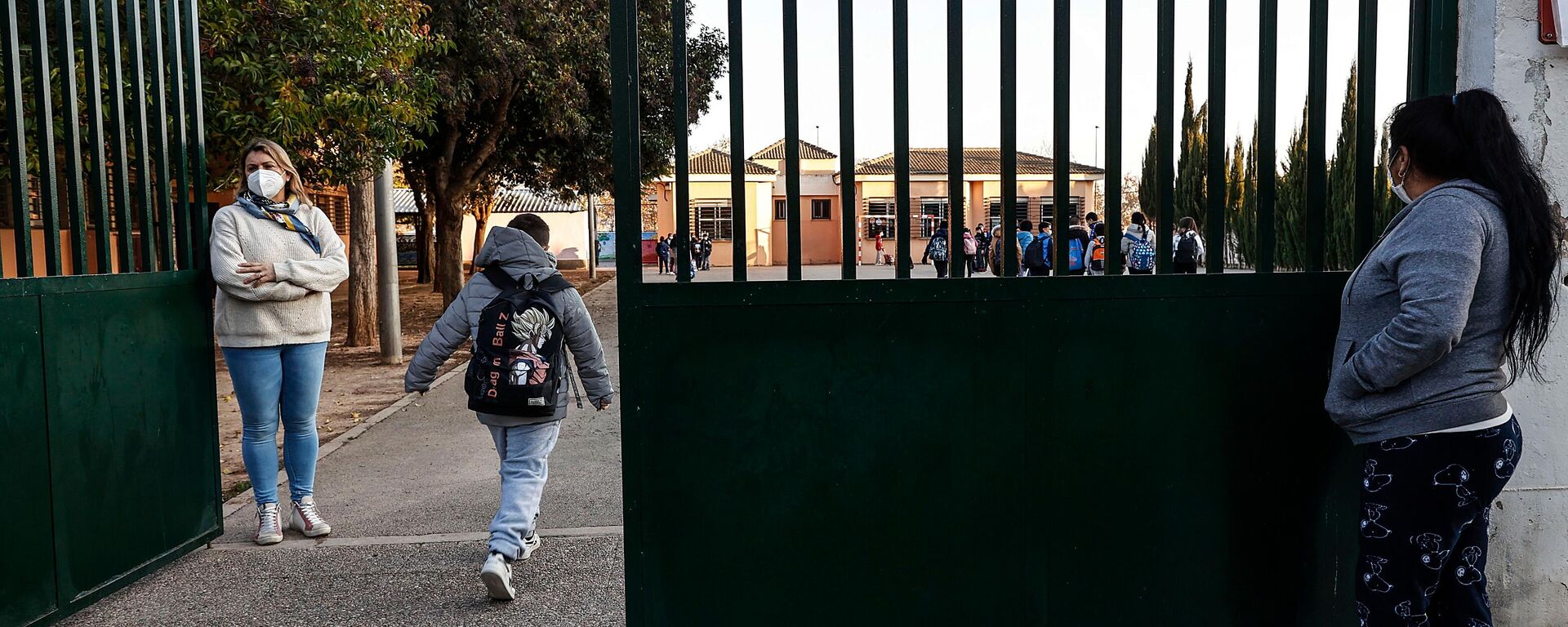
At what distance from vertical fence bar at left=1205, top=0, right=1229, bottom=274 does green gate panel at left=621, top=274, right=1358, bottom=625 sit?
5.7 inches

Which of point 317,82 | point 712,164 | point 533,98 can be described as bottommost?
point 712,164

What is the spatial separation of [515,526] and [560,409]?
47cm

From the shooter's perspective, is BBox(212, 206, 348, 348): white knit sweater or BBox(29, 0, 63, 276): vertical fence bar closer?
BBox(29, 0, 63, 276): vertical fence bar

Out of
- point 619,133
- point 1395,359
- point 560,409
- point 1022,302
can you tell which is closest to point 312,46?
point 560,409

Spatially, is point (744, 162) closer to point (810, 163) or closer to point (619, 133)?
point (619, 133)

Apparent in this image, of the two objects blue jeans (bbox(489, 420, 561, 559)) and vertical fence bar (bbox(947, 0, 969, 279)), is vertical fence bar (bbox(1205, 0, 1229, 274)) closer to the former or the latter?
vertical fence bar (bbox(947, 0, 969, 279))

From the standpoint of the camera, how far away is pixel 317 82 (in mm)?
8758

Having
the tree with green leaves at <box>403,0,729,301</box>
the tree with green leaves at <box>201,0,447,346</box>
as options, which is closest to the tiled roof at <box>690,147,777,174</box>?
the tree with green leaves at <box>201,0,447,346</box>

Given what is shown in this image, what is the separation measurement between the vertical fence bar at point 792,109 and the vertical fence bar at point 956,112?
420mm

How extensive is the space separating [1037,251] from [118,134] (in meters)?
4.20

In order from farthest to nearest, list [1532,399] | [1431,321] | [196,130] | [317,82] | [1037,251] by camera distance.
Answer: [317,82] < [1037,251] < [196,130] < [1532,399] < [1431,321]

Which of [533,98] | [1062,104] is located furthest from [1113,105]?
[533,98]

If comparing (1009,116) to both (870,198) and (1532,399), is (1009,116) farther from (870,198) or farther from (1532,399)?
(1532,399)

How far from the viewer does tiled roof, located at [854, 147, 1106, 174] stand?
3.34 meters
